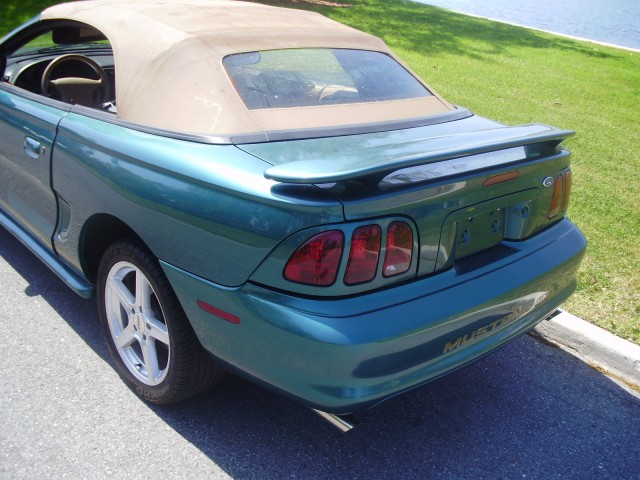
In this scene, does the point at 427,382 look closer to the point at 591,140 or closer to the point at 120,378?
the point at 120,378

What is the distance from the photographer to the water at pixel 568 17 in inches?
828

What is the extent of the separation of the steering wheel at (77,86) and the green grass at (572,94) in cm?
300

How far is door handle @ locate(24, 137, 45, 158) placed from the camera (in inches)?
→ 125

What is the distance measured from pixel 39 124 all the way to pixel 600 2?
4241cm

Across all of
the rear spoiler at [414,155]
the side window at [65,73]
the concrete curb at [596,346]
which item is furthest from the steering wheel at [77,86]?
the concrete curb at [596,346]

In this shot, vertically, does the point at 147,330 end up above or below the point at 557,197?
below

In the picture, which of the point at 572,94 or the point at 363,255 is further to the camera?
the point at 572,94

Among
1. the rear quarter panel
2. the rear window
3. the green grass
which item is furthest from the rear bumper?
the green grass

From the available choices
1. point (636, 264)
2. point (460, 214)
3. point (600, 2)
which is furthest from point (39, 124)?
point (600, 2)

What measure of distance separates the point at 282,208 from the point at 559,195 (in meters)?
1.42

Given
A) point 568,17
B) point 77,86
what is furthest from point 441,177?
point 568,17

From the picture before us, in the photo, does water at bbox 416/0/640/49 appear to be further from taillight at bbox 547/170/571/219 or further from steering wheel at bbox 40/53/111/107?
steering wheel at bbox 40/53/111/107

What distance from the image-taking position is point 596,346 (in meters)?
3.52

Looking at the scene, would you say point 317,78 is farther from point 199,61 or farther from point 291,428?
point 291,428
